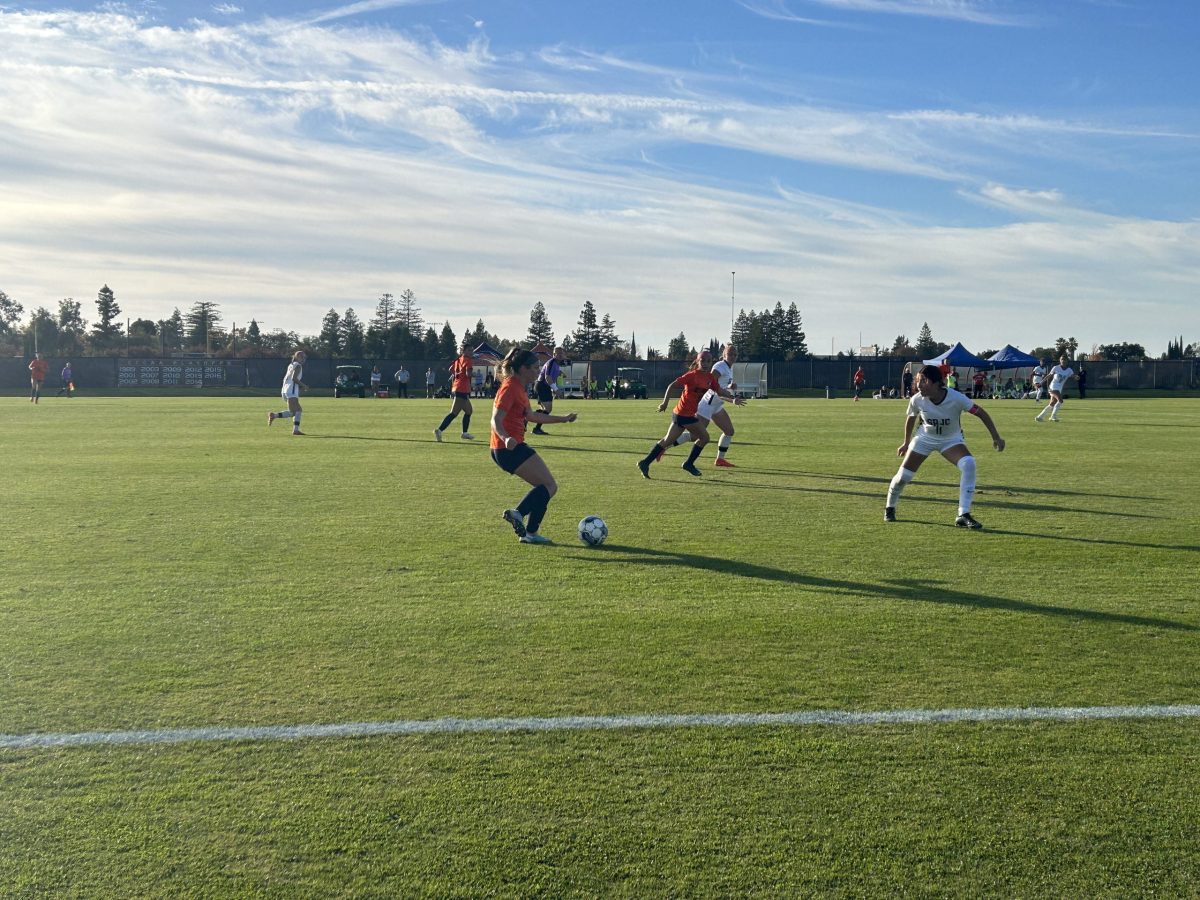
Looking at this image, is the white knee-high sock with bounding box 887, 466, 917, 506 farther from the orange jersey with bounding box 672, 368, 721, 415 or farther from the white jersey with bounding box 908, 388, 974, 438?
the orange jersey with bounding box 672, 368, 721, 415

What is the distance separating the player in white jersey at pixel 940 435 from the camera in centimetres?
1058

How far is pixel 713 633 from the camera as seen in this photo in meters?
6.33

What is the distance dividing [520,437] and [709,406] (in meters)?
6.69

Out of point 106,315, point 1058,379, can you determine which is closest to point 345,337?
point 106,315

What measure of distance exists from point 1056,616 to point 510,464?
4.83 m

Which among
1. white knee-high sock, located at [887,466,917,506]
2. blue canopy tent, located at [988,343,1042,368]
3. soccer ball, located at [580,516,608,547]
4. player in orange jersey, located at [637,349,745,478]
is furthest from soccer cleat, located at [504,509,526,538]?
blue canopy tent, located at [988,343,1042,368]

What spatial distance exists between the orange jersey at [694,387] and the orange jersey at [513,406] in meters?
5.62

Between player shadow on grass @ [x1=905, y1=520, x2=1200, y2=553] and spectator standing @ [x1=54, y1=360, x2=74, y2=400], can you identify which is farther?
→ spectator standing @ [x1=54, y1=360, x2=74, y2=400]

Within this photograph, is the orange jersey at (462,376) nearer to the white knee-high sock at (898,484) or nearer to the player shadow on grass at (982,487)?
the player shadow on grass at (982,487)

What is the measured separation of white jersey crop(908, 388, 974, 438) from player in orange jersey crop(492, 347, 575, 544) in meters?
3.94

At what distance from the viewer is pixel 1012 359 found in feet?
195

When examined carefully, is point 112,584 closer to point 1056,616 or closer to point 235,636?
point 235,636

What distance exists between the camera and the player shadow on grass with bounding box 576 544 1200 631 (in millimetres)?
6812

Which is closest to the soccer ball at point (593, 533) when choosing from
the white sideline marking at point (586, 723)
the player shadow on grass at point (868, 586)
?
the player shadow on grass at point (868, 586)
